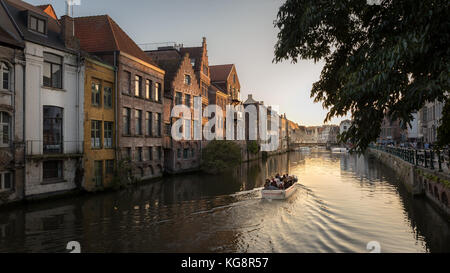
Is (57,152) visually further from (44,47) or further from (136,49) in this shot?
(136,49)

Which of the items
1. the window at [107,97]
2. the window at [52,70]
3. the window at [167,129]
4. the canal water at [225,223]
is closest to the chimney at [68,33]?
the window at [52,70]

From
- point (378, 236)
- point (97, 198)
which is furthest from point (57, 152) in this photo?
point (378, 236)

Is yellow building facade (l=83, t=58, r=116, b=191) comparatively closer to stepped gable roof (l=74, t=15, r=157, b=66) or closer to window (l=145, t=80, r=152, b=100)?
stepped gable roof (l=74, t=15, r=157, b=66)

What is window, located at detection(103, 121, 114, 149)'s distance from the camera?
26.3m

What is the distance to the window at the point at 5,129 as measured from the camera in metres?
18.5

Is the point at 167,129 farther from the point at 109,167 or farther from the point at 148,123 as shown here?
the point at 109,167

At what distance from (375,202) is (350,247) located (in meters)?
10.3

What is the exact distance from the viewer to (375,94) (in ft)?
28.7

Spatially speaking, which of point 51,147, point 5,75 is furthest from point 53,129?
point 5,75

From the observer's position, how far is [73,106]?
23.4 m

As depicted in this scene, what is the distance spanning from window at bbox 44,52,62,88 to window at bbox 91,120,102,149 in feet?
13.1

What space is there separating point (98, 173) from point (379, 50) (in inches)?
889

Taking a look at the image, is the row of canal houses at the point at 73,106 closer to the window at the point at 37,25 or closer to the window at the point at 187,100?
the window at the point at 37,25

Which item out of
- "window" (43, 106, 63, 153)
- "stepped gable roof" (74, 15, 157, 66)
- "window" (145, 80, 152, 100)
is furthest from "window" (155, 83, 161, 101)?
"window" (43, 106, 63, 153)
